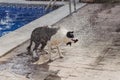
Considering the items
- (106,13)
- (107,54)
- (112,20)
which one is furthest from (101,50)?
(106,13)

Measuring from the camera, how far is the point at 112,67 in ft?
19.5

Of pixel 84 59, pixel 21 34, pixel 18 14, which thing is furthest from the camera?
pixel 18 14

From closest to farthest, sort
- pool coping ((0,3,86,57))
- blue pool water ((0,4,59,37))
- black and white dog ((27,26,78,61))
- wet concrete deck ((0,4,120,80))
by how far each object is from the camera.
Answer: wet concrete deck ((0,4,120,80)) → black and white dog ((27,26,78,61)) → pool coping ((0,3,86,57)) → blue pool water ((0,4,59,37))

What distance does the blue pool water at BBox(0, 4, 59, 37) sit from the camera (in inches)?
451

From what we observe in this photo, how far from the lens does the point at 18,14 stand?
12.9m


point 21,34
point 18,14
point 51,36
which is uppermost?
point 51,36

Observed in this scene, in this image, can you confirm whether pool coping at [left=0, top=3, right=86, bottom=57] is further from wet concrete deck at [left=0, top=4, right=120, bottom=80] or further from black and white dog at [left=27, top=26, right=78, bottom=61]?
black and white dog at [left=27, top=26, right=78, bottom=61]

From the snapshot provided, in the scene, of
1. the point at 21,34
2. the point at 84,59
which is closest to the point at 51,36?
the point at 84,59

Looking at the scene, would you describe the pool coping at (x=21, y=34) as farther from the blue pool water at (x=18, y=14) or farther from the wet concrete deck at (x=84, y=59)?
the blue pool water at (x=18, y=14)

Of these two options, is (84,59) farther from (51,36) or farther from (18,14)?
(18,14)

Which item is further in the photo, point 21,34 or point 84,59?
point 21,34

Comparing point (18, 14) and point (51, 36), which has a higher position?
point (51, 36)

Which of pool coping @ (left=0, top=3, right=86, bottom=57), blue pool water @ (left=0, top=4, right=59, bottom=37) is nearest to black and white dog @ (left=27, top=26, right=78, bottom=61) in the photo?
pool coping @ (left=0, top=3, right=86, bottom=57)

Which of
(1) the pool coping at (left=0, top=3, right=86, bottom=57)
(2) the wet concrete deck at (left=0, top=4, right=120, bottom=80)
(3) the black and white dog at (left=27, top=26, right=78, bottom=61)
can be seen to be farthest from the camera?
(1) the pool coping at (left=0, top=3, right=86, bottom=57)
